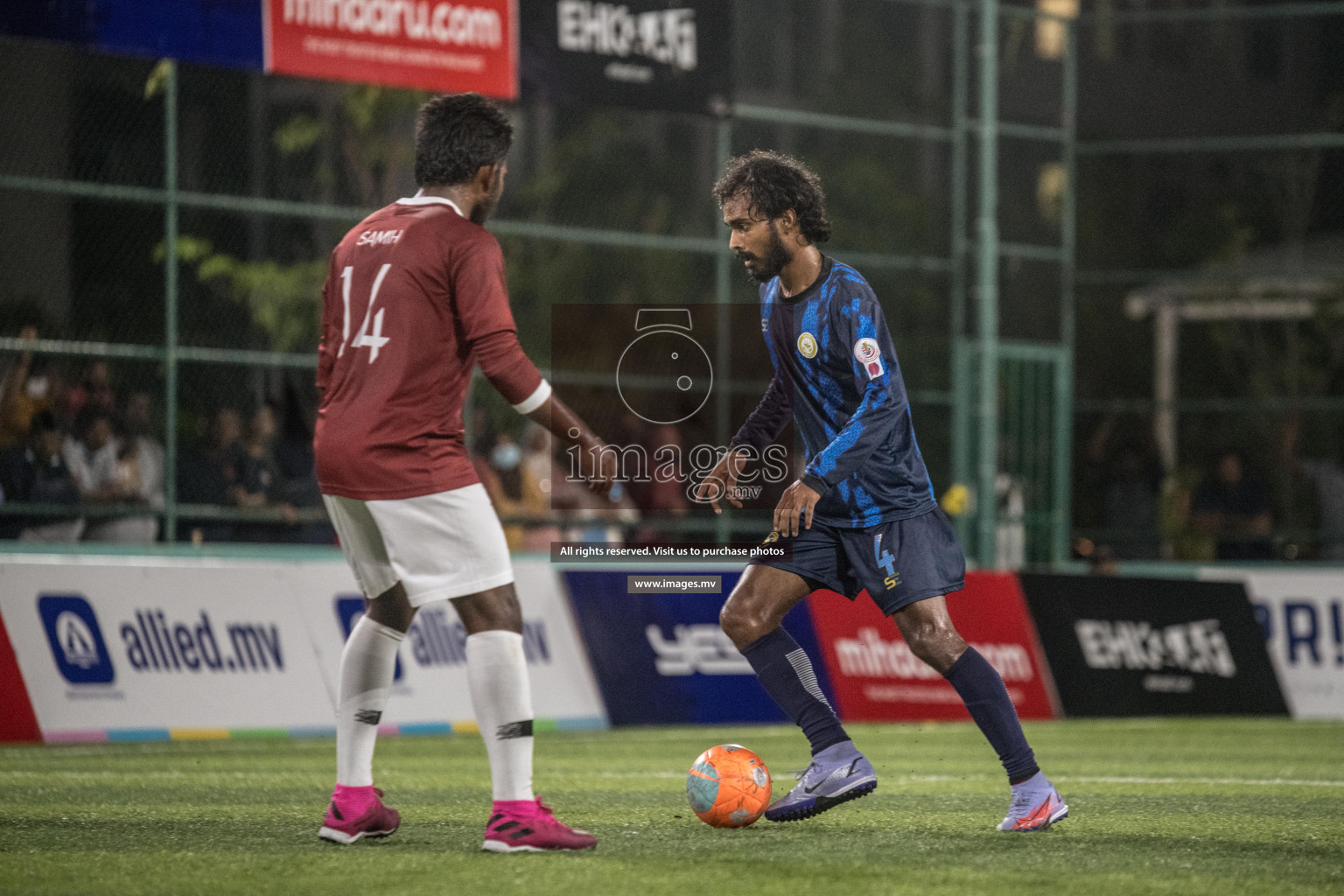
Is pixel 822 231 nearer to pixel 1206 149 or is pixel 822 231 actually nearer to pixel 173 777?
pixel 173 777

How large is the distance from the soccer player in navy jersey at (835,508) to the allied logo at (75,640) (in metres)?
6.15

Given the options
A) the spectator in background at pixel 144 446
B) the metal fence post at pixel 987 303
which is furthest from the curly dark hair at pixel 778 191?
the metal fence post at pixel 987 303

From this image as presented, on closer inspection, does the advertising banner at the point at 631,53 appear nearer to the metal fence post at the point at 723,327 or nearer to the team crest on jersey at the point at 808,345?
the metal fence post at the point at 723,327

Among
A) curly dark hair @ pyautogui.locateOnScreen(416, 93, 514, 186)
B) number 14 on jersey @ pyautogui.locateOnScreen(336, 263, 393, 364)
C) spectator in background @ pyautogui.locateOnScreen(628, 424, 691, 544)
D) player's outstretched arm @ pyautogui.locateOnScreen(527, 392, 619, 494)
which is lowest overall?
spectator in background @ pyautogui.locateOnScreen(628, 424, 691, 544)

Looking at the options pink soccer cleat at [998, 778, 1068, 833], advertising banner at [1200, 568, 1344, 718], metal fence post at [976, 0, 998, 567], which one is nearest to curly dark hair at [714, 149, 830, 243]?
pink soccer cleat at [998, 778, 1068, 833]

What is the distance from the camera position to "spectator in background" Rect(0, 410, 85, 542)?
1197 centimetres

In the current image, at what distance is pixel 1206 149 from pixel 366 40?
9.16 meters

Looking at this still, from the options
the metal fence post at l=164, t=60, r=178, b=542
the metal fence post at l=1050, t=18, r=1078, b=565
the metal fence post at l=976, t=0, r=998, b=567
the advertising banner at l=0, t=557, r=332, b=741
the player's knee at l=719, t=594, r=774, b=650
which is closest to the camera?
the player's knee at l=719, t=594, r=774, b=650

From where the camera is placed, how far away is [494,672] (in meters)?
5.51

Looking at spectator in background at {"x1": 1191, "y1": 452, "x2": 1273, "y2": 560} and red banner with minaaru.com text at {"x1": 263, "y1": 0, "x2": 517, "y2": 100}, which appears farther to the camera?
spectator in background at {"x1": 1191, "y1": 452, "x2": 1273, "y2": 560}

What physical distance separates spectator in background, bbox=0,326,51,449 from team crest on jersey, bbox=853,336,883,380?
25.1ft

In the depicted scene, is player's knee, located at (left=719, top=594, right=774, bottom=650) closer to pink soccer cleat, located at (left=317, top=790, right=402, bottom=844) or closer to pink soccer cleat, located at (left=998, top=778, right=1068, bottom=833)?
pink soccer cleat, located at (left=998, top=778, right=1068, bottom=833)

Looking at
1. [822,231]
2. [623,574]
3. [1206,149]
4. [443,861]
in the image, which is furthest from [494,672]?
[1206,149]

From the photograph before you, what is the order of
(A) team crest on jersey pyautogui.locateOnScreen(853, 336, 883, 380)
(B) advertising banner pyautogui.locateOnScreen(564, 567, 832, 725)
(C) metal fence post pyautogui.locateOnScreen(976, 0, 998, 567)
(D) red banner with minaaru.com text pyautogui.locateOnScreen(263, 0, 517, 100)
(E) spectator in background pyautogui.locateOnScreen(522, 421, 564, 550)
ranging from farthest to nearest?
(C) metal fence post pyautogui.locateOnScreen(976, 0, 998, 567), (E) spectator in background pyautogui.locateOnScreen(522, 421, 564, 550), (D) red banner with minaaru.com text pyautogui.locateOnScreen(263, 0, 517, 100), (B) advertising banner pyautogui.locateOnScreen(564, 567, 832, 725), (A) team crest on jersey pyautogui.locateOnScreen(853, 336, 883, 380)
